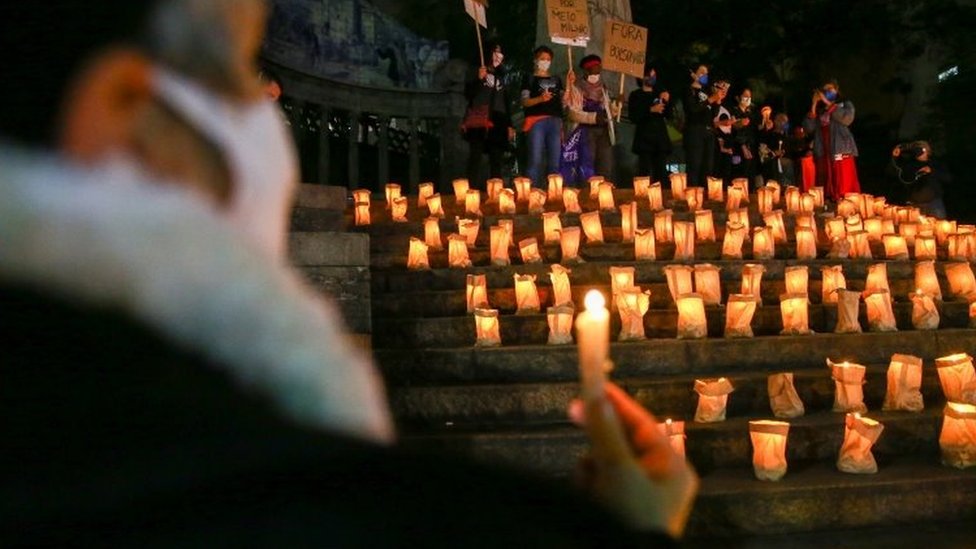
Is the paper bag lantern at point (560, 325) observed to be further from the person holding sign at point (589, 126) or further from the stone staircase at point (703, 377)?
the person holding sign at point (589, 126)

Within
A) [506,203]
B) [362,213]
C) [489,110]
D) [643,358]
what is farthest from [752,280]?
[489,110]

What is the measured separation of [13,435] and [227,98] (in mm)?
344

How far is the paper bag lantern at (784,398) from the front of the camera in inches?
241

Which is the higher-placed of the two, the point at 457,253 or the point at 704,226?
the point at 704,226

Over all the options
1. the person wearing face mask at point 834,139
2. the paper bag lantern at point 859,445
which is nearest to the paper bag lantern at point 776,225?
the paper bag lantern at point 859,445

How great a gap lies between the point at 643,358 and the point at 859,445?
1.43 m

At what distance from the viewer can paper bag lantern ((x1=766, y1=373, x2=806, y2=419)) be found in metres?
6.11

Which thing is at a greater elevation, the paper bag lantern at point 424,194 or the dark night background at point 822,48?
the dark night background at point 822,48

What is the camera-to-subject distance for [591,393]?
1286 millimetres

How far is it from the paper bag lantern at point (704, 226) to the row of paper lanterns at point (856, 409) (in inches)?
94.4

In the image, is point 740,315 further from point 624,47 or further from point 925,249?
point 624,47

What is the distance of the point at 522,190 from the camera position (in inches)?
409

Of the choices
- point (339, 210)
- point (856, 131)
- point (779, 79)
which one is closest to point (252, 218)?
point (339, 210)

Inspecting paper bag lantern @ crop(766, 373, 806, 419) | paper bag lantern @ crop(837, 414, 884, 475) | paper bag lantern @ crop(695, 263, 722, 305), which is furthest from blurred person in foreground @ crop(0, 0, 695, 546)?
paper bag lantern @ crop(695, 263, 722, 305)
